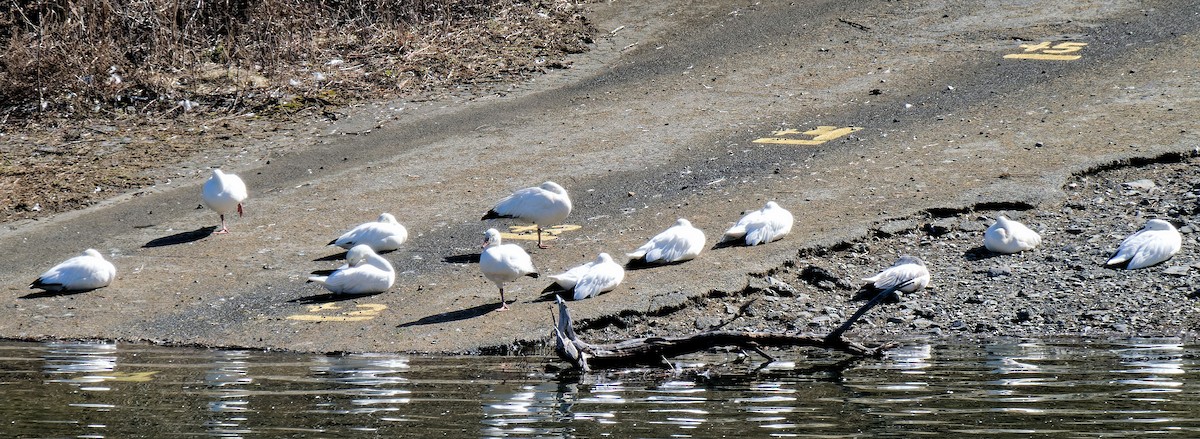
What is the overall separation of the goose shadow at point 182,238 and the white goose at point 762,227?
490cm

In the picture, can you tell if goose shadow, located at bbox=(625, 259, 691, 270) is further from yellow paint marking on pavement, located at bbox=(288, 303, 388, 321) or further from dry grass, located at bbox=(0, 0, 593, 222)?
dry grass, located at bbox=(0, 0, 593, 222)

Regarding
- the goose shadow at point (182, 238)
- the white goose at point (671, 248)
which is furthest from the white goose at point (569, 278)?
the goose shadow at point (182, 238)

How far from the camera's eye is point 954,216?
12609 millimetres

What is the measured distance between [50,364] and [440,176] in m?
6.54

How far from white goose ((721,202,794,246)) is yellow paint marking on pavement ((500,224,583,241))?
1.70 m

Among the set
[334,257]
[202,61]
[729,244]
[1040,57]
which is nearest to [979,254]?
[729,244]

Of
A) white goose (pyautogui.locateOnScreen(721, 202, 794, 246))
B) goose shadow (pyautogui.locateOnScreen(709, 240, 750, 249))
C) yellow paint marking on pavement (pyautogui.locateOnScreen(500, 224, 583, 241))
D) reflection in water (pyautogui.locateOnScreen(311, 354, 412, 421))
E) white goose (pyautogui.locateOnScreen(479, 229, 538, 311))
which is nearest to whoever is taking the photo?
reflection in water (pyautogui.locateOnScreen(311, 354, 412, 421))

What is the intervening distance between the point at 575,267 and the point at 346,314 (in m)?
1.81

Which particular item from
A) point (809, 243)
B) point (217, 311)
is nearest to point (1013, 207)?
point (809, 243)

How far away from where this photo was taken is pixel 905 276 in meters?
10.6

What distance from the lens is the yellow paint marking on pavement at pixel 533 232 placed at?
1278 centimetres

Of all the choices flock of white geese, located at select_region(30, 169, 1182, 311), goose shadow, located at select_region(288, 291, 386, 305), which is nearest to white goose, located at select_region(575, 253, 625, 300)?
flock of white geese, located at select_region(30, 169, 1182, 311)

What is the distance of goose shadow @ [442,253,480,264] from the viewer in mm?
12016

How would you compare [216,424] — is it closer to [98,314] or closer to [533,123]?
[98,314]
